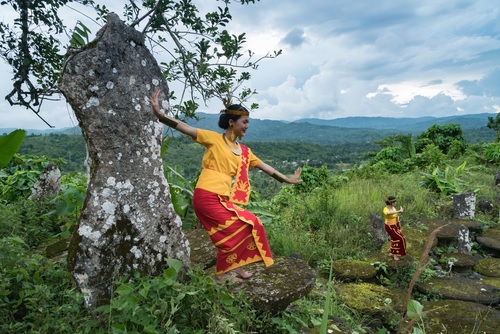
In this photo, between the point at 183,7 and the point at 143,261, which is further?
the point at 183,7

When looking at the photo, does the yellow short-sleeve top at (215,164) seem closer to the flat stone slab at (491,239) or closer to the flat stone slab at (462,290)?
the flat stone slab at (462,290)

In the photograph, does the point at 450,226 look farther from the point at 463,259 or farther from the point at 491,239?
the point at 463,259

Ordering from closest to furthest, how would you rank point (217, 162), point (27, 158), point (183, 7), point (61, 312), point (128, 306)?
point (128, 306) < point (61, 312) < point (217, 162) < point (183, 7) < point (27, 158)

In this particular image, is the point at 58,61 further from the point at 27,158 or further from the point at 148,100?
the point at 27,158

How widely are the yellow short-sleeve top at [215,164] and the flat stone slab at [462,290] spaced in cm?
331

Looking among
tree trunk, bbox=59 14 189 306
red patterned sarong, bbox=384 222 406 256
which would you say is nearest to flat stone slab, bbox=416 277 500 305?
red patterned sarong, bbox=384 222 406 256

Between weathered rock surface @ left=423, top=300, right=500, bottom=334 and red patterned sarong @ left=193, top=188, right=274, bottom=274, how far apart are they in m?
1.78

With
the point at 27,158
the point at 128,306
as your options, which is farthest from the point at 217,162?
the point at 27,158

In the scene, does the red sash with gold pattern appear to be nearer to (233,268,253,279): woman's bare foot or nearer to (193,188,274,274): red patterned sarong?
(193,188,274,274): red patterned sarong

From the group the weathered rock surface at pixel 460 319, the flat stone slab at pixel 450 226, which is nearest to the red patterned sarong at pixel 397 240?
the weathered rock surface at pixel 460 319

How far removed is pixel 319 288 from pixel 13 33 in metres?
4.54

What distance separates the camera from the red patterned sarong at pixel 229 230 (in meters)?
3.09

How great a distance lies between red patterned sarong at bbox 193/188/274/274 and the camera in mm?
3090

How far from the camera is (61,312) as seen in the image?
246cm
